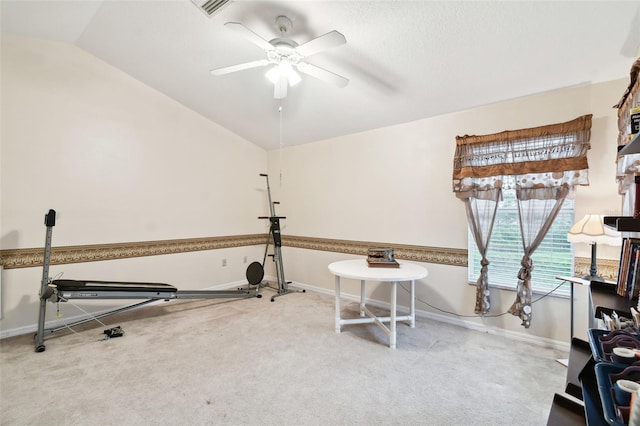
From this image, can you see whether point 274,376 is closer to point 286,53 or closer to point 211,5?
point 286,53

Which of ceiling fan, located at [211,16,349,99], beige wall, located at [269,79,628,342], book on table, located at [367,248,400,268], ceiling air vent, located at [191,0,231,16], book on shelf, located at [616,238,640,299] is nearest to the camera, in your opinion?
book on shelf, located at [616,238,640,299]

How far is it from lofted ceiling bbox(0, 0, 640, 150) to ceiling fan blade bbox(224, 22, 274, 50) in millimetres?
378

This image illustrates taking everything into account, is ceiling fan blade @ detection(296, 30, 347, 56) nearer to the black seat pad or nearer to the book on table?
the book on table

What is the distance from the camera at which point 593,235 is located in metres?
2.31

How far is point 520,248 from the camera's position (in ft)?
9.94

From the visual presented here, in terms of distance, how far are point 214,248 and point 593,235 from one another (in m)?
4.57

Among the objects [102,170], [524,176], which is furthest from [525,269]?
[102,170]

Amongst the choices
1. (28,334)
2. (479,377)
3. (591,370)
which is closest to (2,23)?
(28,334)

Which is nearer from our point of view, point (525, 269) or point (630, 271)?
point (630, 271)

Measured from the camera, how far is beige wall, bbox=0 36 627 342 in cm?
298

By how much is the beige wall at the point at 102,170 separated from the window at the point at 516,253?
3.80 meters

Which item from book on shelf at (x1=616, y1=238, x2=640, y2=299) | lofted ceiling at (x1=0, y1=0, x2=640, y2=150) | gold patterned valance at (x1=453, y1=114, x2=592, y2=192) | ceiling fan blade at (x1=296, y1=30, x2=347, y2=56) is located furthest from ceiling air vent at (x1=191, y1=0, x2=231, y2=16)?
book on shelf at (x1=616, y1=238, x2=640, y2=299)

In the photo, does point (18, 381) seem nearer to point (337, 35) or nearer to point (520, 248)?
point (337, 35)

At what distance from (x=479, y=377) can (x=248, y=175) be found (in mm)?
4326
